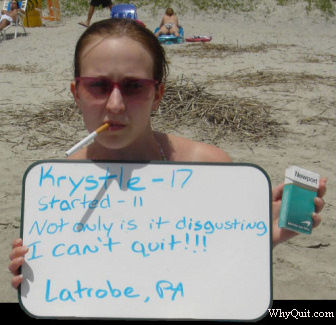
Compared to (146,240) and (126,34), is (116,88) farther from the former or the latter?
(146,240)

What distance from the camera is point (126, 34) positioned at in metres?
1.31

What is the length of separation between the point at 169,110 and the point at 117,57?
327cm

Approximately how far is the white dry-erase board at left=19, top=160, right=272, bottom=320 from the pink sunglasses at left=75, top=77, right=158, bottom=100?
0.20 meters

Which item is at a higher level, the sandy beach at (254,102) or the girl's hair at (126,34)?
the girl's hair at (126,34)

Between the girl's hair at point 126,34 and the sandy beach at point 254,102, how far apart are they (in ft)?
4.57

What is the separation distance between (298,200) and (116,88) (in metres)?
0.59

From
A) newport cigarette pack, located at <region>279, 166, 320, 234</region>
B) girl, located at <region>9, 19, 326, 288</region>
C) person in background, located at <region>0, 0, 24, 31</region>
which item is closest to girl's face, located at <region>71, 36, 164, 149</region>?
girl, located at <region>9, 19, 326, 288</region>

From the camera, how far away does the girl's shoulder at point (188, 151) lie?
5.36ft

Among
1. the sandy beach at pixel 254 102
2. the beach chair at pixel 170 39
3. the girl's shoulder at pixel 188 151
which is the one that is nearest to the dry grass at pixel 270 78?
the sandy beach at pixel 254 102

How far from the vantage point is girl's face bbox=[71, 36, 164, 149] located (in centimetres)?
122

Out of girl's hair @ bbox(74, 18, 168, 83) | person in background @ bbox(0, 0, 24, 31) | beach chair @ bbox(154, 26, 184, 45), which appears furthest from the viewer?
person in background @ bbox(0, 0, 24, 31)

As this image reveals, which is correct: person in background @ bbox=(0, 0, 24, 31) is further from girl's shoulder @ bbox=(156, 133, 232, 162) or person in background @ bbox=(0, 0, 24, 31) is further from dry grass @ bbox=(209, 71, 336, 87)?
girl's shoulder @ bbox=(156, 133, 232, 162)

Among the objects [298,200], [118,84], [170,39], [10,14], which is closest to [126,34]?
[118,84]

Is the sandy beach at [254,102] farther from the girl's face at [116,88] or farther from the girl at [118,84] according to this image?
the girl's face at [116,88]
